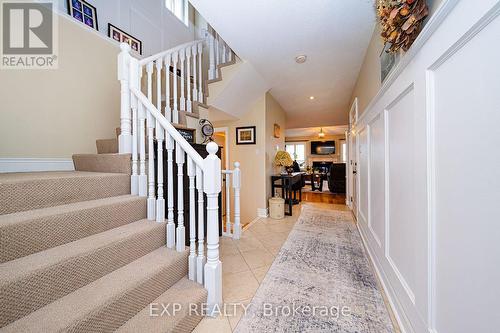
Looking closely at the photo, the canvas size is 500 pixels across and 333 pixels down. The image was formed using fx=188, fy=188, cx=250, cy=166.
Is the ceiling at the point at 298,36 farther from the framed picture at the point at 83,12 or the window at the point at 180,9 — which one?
the window at the point at 180,9

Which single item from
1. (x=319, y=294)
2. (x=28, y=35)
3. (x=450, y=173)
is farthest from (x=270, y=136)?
(x=28, y=35)

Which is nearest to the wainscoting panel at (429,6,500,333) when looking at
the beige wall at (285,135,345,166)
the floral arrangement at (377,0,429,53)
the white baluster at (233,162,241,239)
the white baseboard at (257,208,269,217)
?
the floral arrangement at (377,0,429,53)

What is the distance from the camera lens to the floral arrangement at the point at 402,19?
885mm

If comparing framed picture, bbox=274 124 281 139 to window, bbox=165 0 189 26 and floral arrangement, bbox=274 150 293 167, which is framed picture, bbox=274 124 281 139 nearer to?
floral arrangement, bbox=274 150 293 167

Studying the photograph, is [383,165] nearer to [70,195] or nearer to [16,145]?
[70,195]

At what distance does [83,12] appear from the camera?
222 cm

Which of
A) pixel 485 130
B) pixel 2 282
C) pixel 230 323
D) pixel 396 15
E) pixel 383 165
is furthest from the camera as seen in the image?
pixel 383 165

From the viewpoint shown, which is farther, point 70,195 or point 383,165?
point 383,165

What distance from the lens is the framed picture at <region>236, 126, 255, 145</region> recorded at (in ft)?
12.2

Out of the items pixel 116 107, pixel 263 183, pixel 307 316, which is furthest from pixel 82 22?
pixel 307 316

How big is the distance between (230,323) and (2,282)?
1072 mm

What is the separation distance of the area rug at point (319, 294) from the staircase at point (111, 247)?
0.38 meters

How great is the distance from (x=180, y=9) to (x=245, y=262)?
4.70m

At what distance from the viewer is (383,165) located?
Answer: 1578 millimetres
